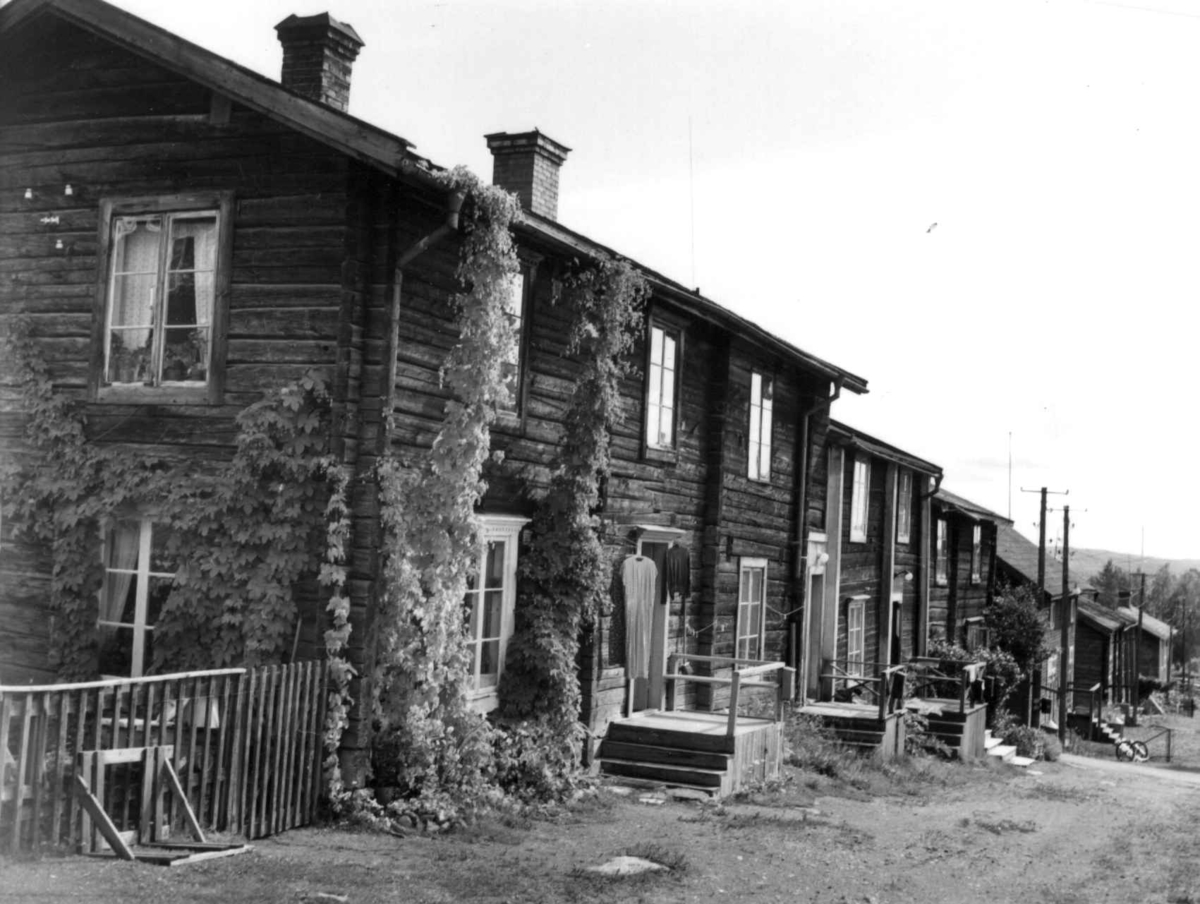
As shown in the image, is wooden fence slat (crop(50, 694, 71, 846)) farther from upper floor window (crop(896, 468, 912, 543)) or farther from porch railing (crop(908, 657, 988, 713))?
upper floor window (crop(896, 468, 912, 543))

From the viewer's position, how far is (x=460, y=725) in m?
12.4

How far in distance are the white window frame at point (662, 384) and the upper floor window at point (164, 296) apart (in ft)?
22.2

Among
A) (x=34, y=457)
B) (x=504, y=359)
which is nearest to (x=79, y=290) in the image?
(x=34, y=457)

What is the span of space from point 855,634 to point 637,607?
41.3 ft

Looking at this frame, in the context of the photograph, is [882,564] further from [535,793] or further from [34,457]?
[34,457]

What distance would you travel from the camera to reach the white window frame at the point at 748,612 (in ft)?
66.9

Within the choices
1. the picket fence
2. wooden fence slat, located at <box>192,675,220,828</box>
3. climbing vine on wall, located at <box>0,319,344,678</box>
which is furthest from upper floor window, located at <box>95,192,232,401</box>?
wooden fence slat, located at <box>192,675,220,828</box>

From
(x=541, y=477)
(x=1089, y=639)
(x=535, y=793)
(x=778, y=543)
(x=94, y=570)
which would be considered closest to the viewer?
(x=94, y=570)

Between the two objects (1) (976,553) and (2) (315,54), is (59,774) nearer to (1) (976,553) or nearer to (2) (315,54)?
(2) (315,54)

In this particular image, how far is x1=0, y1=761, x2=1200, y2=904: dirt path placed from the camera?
339 inches

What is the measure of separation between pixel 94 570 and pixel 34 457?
1.39 m

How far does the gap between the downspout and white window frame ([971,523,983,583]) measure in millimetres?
17868

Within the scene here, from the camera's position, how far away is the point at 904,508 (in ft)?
105

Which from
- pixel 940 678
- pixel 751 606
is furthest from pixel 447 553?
pixel 940 678
